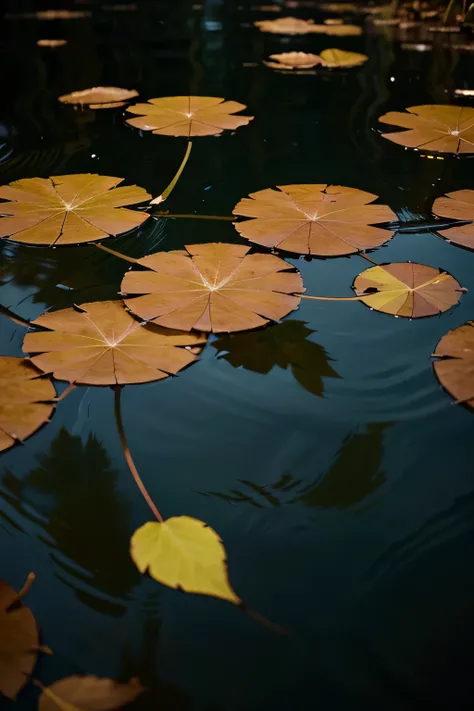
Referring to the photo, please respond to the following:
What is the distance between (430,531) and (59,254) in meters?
0.85

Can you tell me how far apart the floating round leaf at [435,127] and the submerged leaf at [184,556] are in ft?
4.42

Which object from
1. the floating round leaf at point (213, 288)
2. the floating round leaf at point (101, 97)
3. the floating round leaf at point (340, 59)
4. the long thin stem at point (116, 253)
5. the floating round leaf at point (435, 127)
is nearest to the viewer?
the floating round leaf at point (213, 288)

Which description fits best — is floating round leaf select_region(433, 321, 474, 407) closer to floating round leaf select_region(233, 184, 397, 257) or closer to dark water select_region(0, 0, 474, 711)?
dark water select_region(0, 0, 474, 711)

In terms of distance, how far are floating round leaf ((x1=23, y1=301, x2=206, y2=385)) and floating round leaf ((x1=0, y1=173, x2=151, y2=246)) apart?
0.31 m

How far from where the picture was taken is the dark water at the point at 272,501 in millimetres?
556

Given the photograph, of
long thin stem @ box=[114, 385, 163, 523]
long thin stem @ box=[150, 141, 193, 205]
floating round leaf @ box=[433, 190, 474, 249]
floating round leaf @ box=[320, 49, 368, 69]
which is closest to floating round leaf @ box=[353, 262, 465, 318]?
floating round leaf @ box=[433, 190, 474, 249]

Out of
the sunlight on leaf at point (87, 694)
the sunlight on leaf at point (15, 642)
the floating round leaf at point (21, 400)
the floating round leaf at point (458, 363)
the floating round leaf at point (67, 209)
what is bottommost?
the sunlight on leaf at point (87, 694)

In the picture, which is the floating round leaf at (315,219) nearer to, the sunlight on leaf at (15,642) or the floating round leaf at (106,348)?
the floating round leaf at (106,348)

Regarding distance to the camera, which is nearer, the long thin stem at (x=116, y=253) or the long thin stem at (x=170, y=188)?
the long thin stem at (x=116, y=253)

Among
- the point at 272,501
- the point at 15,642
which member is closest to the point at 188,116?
the point at 272,501

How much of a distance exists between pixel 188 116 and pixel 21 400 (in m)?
1.31

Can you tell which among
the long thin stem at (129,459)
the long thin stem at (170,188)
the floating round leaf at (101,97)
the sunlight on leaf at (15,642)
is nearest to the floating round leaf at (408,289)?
the long thin stem at (129,459)

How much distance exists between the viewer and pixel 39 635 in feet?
1.91

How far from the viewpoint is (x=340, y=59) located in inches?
104
